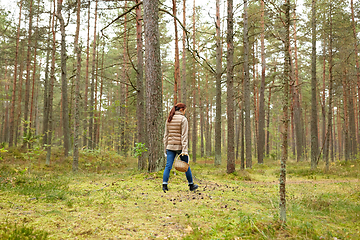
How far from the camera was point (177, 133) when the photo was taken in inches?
228

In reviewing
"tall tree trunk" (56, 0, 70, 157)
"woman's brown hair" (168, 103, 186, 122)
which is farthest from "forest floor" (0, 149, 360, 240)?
"tall tree trunk" (56, 0, 70, 157)

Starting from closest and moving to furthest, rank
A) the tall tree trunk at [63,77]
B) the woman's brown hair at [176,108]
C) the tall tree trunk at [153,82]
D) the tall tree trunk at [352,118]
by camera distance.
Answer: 1. the woman's brown hair at [176,108]
2. the tall tree trunk at [153,82]
3. the tall tree trunk at [63,77]
4. the tall tree trunk at [352,118]

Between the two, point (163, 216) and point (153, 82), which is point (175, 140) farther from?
point (153, 82)

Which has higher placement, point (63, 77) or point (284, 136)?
point (63, 77)

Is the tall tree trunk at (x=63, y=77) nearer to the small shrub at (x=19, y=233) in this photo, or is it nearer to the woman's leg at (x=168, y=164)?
the woman's leg at (x=168, y=164)

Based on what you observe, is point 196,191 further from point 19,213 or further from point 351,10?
point 351,10

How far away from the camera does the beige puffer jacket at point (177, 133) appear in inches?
224

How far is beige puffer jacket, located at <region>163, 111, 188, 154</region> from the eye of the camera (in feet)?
18.6

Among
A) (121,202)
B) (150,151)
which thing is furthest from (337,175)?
(121,202)

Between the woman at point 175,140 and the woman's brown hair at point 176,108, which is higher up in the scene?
the woman's brown hair at point 176,108

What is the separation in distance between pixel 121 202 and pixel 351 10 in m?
21.2

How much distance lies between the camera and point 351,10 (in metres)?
16.1

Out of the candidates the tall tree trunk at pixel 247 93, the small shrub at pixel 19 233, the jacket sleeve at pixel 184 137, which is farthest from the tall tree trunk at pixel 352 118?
the small shrub at pixel 19 233

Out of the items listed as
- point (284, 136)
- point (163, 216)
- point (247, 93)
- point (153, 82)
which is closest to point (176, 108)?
point (153, 82)
